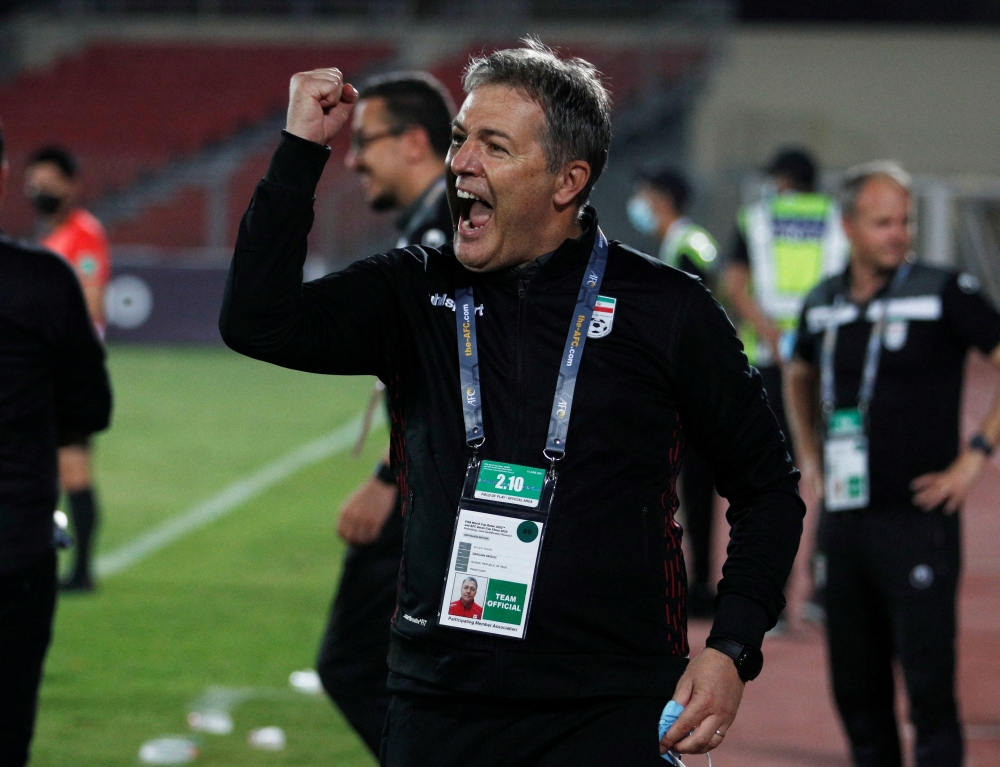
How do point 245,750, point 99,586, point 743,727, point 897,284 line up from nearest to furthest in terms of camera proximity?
point 897,284
point 245,750
point 743,727
point 99,586

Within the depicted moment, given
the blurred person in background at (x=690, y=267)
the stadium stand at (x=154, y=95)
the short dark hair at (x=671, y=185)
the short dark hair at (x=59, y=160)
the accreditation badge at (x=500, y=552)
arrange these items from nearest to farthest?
the accreditation badge at (x=500, y=552), the blurred person in background at (x=690, y=267), the short dark hair at (x=59, y=160), the short dark hair at (x=671, y=185), the stadium stand at (x=154, y=95)

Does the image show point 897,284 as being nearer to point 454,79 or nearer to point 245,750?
point 245,750

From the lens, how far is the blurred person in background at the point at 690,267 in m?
8.04

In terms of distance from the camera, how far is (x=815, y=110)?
95.3 feet

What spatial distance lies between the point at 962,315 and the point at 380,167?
6.06ft

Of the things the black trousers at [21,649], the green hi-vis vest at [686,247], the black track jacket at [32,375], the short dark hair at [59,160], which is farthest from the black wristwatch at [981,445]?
the short dark hair at [59,160]

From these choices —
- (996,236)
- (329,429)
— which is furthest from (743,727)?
(996,236)

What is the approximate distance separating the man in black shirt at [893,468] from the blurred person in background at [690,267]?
104 inches

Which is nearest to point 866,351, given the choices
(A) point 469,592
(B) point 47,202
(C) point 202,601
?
(A) point 469,592

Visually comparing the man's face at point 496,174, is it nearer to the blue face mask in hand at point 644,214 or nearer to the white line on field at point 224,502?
the blue face mask in hand at point 644,214

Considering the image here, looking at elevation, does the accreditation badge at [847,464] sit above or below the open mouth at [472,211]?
below

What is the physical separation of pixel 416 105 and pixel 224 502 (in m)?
6.59

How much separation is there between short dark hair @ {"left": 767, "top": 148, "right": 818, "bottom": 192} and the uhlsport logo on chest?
5664mm

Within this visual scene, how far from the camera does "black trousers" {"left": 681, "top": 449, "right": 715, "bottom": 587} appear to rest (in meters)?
8.06
